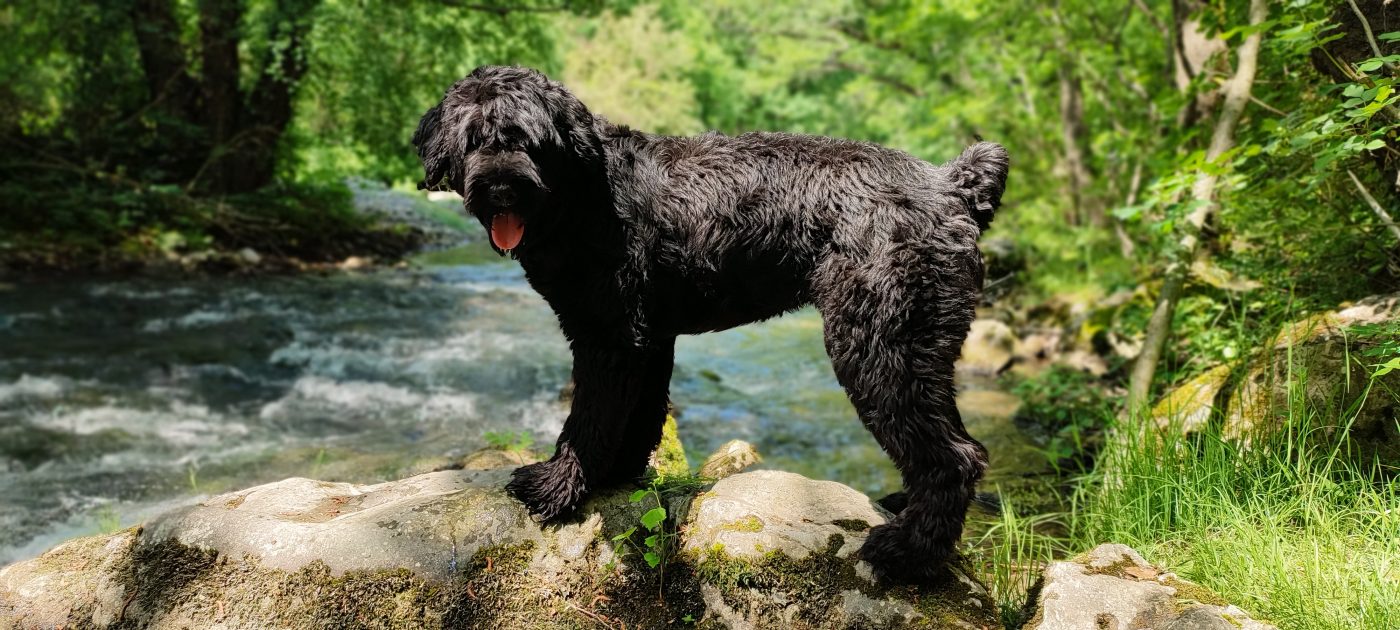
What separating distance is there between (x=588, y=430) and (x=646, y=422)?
42 cm

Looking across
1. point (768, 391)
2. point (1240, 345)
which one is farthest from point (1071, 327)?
point (1240, 345)

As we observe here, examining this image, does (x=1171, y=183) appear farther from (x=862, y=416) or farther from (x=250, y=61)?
(x=250, y=61)

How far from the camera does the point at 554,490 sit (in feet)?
10.3

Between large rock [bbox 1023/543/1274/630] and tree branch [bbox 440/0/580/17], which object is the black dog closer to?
large rock [bbox 1023/543/1274/630]

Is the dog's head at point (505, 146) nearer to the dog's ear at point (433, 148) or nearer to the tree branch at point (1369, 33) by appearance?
the dog's ear at point (433, 148)

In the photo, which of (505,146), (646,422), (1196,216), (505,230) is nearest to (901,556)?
(646,422)

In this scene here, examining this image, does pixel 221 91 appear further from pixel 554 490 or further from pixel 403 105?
pixel 554 490

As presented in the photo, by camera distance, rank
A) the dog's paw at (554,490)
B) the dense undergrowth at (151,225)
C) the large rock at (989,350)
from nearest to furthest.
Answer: the dog's paw at (554,490)
the large rock at (989,350)
the dense undergrowth at (151,225)

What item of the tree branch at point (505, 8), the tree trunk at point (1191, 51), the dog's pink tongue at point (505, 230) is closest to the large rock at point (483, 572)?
the dog's pink tongue at point (505, 230)

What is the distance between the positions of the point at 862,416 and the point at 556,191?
4.34 ft

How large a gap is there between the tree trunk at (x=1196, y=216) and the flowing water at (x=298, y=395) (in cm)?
146

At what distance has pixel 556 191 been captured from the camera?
2771 millimetres

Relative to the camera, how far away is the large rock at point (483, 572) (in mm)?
2879

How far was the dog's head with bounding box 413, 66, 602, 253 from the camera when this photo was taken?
98.7 inches
